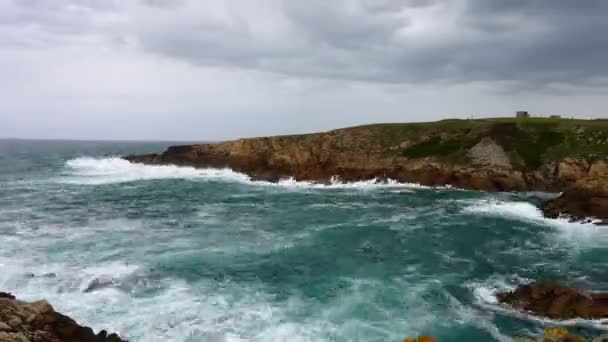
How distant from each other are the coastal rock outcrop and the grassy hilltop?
177 feet

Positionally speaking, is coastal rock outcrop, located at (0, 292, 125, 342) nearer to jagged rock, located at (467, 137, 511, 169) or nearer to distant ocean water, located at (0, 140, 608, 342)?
distant ocean water, located at (0, 140, 608, 342)

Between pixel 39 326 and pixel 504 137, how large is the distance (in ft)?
203

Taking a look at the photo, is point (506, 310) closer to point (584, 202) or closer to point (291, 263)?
point (291, 263)

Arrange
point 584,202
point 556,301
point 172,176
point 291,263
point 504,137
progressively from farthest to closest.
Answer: point 172,176 < point 504,137 < point 584,202 < point 291,263 < point 556,301

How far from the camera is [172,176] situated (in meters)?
71.6

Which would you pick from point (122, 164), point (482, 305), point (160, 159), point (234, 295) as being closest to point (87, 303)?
point (234, 295)

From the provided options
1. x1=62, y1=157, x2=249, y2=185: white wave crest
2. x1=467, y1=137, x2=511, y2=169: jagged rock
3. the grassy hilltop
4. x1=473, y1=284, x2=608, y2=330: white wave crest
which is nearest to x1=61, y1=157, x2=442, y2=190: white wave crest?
x1=62, y1=157, x2=249, y2=185: white wave crest

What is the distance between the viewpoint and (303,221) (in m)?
37.2

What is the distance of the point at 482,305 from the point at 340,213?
21.8 metres

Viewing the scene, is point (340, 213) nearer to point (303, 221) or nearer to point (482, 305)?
point (303, 221)

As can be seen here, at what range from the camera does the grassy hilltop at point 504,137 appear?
57.2 metres

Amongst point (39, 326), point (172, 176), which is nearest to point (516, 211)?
point (39, 326)

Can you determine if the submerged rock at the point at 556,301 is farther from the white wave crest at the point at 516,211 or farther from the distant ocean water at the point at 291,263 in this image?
the white wave crest at the point at 516,211

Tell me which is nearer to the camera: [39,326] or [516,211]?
[39,326]
